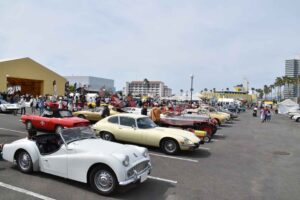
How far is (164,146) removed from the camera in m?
10.1

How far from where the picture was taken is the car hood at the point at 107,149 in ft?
19.6

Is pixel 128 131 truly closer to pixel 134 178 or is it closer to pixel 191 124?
pixel 191 124

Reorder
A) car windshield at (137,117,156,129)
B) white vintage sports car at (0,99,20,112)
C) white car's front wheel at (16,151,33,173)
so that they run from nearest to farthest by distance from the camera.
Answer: white car's front wheel at (16,151,33,173), car windshield at (137,117,156,129), white vintage sports car at (0,99,20,112)

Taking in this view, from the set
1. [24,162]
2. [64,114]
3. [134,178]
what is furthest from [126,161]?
[64,114]

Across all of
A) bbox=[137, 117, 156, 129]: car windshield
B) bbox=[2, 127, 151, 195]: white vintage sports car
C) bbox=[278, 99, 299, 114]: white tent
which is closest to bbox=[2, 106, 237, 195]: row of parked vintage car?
bbox=[2, 127, 151, 195]: white vintage sports car

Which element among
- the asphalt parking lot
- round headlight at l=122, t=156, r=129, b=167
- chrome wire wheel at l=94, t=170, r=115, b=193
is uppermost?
round headlight at l=122, t=156, r=129, b=167

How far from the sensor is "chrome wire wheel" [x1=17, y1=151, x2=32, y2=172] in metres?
6.85

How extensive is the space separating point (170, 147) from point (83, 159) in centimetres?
461

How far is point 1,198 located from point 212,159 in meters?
6.56

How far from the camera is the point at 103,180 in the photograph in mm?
5812

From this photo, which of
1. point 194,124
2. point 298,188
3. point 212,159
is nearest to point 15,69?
point 194,124

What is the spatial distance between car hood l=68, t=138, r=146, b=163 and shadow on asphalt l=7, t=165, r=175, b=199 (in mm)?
656

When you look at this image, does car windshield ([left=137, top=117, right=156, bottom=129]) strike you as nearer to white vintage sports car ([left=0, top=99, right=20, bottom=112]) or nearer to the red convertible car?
the red convertible car

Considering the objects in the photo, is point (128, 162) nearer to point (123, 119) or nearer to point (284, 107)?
point (123, 119)
